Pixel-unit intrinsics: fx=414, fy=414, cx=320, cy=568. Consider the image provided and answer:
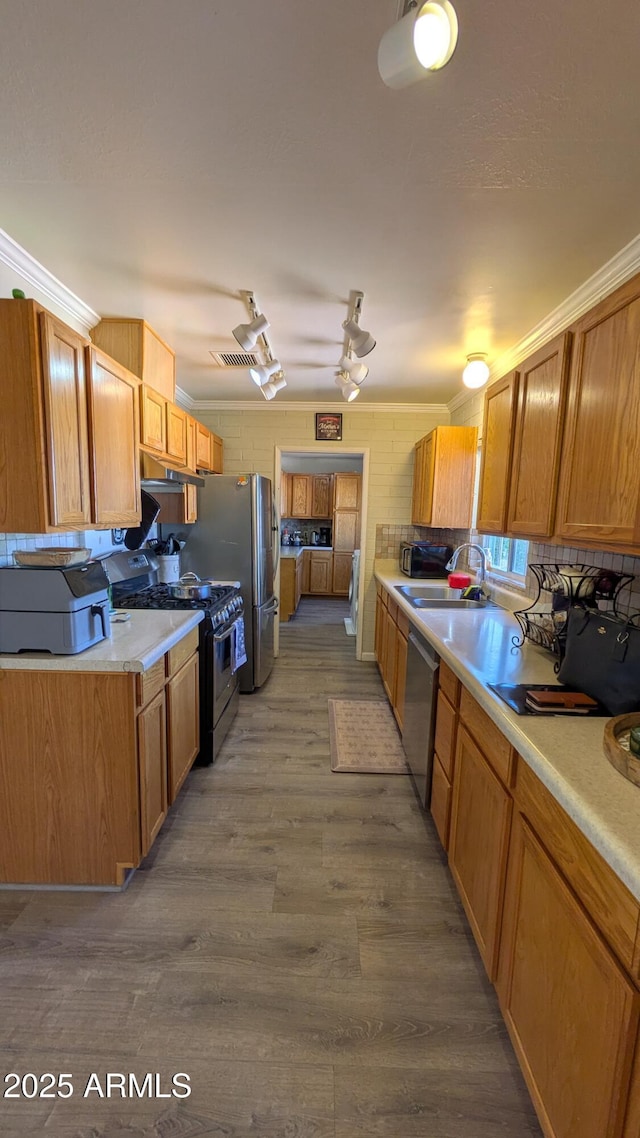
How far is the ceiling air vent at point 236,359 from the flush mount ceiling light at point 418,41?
1.99 m

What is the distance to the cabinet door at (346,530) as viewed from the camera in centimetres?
668

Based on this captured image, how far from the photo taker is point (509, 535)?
194 centimetres

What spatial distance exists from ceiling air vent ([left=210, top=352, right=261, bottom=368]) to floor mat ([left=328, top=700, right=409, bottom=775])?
2.55 m

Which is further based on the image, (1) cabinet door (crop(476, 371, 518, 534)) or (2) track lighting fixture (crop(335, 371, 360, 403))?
(2) track lighting fixture (crop(335, 371, 360, 403))

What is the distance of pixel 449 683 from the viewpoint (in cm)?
172

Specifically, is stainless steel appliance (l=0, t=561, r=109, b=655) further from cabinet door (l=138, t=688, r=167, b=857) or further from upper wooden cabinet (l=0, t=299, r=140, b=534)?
cabinet door (l=138, t=688, r=167, b=857)

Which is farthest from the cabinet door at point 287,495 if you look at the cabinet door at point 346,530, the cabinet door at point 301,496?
the cabinet door at point 346,530

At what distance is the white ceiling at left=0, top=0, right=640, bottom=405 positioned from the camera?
894mm

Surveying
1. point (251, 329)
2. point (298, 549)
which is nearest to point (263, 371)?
point (251, 329)

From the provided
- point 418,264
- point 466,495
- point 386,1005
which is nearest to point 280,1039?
point 386,1005

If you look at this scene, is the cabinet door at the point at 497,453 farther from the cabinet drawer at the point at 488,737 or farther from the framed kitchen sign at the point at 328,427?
the framed kitchen sign at the point at 328,427

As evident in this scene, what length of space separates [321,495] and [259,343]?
15.3 ft

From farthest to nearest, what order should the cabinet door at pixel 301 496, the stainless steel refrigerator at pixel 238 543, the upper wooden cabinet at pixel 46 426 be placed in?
the cabinet door at pixel 301 496 → the stainless steel refrigerator at pixel 238 543 → the upper wooden cabinet at pixel 46 426

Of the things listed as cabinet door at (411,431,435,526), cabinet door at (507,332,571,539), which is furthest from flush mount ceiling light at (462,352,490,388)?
cabinet door at (507,332,571,539)
